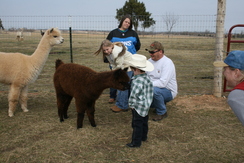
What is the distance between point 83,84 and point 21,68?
1.58 m

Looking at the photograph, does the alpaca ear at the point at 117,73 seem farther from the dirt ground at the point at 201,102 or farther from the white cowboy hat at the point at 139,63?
the dirt ground at the point at 201,102

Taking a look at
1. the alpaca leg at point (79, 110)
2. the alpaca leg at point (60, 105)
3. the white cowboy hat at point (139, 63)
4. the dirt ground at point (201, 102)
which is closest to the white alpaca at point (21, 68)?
the alpaca leg at point (60, 105)

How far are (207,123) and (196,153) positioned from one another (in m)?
1.25

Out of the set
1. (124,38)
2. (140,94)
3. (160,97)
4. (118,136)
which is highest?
(124,38)

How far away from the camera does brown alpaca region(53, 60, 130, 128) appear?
3438mm

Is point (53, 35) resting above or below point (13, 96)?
above

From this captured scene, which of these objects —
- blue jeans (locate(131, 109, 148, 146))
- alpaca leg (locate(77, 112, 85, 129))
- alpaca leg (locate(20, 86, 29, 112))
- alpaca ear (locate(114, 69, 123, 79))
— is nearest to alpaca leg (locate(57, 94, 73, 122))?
alpaca leg (locate(77, 112, 85, 129))

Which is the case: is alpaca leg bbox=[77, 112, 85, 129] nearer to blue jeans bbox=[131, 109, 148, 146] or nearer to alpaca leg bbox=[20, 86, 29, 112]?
blue jeans bbox=[131, 109, 148, 146]

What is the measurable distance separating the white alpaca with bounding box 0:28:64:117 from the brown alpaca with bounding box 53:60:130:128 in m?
0.76

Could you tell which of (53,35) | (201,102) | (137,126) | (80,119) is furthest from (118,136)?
(201,102)

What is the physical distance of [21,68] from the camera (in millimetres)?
4543

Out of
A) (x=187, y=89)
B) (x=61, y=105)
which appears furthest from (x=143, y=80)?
(x=187, y=89)

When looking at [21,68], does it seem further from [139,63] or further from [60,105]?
[139,63]

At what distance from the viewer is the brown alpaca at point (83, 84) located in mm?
3438
